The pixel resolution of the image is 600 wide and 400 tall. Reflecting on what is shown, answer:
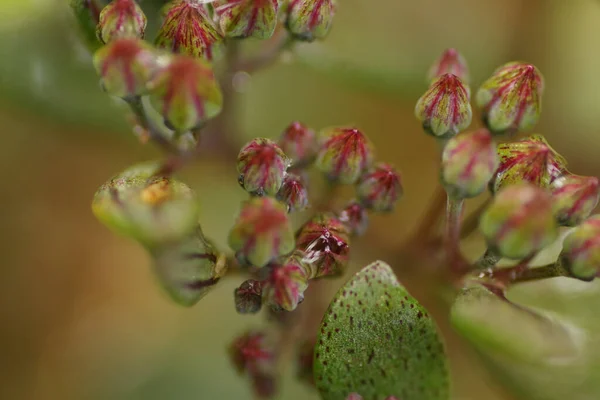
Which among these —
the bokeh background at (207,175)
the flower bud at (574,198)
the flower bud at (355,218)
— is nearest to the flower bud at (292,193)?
the flower bud at (355,218)

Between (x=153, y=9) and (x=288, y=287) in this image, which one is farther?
(x=153, y=9)

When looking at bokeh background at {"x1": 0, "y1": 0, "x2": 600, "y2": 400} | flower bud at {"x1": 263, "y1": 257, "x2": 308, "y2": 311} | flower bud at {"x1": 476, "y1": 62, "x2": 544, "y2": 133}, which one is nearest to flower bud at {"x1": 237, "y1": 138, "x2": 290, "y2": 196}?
flower bud at {"x1": 263, "y1": 257, "x2": 308, "y2": 311}

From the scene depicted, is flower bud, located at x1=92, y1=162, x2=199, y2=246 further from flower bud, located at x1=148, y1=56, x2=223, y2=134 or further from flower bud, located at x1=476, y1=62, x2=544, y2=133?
flower bud, located at x1=476, y1=62, x2=544, y2=133

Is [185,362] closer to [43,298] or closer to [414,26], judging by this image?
[43,298]

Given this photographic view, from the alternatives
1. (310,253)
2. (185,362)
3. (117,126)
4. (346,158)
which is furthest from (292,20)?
(185,362)

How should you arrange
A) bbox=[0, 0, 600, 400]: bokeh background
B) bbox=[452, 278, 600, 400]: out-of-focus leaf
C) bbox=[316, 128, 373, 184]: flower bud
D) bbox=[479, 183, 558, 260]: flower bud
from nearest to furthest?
1. bbox=[479, 183, 558, 260]: flower bud
2. bbox=[452, 278, 600, 400]: out-of-focus leaf
3. bbox=[316, 128, 373, 184]: flower bud
4. bbox=[0, 0, 600, 400]: bokeh background

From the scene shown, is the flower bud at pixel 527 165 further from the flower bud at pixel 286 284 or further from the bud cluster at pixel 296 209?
the flower bud at pixel 286 284
